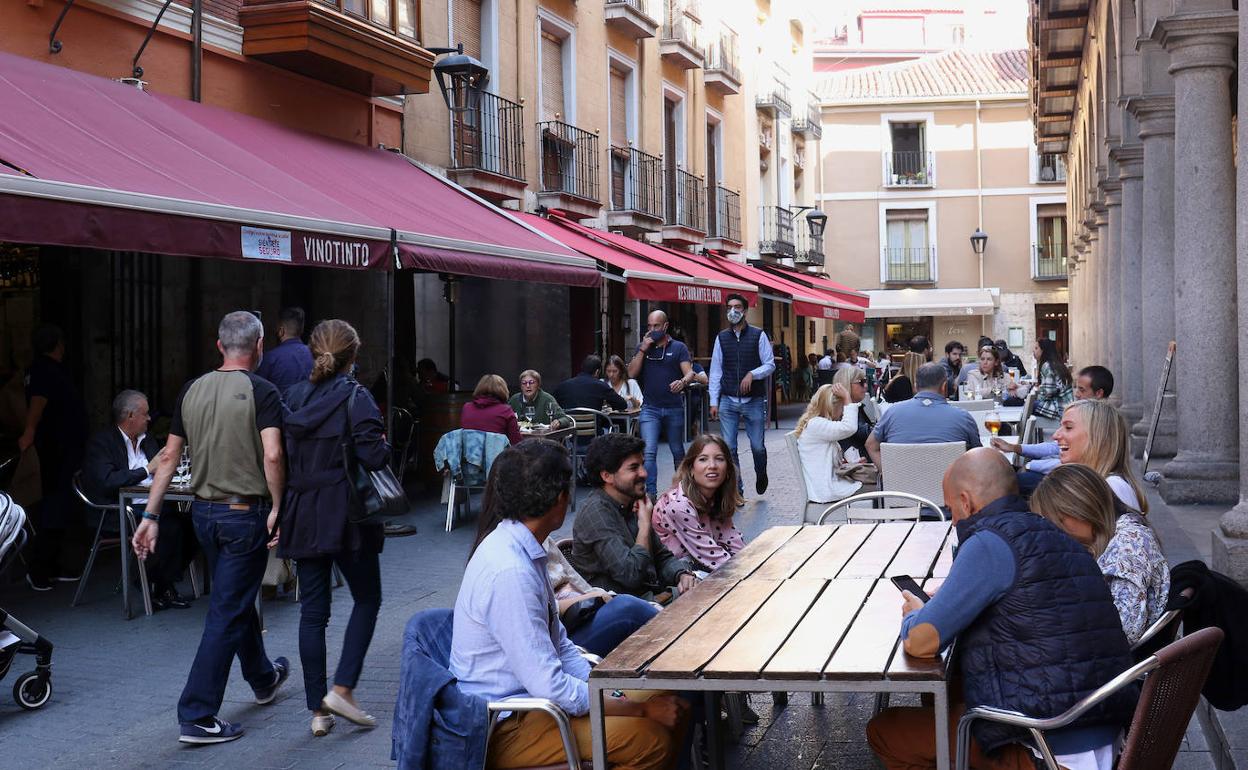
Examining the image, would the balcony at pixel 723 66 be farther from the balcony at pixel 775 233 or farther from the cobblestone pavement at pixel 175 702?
the cobblestone pavement at pixel 175 702

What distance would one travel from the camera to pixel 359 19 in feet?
39.5

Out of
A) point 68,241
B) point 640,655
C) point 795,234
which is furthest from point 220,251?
point 795,234

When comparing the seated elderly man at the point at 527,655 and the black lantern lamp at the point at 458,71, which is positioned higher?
the black lantern lamp at the point at 458,71

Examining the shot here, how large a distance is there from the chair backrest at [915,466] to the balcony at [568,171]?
1079cm

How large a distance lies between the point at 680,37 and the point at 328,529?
19371 mm

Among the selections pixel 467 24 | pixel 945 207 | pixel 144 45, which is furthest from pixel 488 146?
pixel 945 207

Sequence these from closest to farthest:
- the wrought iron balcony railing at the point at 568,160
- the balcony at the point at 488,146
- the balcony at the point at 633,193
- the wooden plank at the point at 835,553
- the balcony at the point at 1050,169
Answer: the wooden plank at the point at 835,553
the balcony at the point at 488,146
the wrought iron balcony railing at the point at 568,160
the balcony at the point at 633,193
the balcony at the point at 1050,169

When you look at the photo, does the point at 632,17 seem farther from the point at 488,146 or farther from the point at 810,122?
the point at 810,122

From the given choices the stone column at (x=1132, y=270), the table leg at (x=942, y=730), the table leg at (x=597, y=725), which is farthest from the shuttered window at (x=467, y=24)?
the table leg at (x=942, y=730)

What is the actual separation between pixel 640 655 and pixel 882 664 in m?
0.65

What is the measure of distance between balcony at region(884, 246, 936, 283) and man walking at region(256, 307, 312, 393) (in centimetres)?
3530

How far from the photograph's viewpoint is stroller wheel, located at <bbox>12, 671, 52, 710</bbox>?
560cm

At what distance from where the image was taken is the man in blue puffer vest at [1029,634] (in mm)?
3270

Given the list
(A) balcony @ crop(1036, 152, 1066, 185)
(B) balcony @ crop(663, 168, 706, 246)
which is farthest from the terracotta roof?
(B) balcony @ crop(663, 168, 706, 246)
